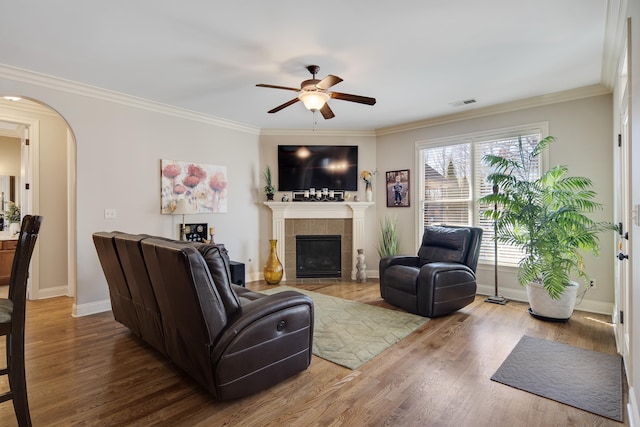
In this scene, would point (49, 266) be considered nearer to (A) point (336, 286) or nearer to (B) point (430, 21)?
(A) point (336, 286)

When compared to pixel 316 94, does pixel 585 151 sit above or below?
below

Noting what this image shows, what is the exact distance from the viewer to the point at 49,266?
4492 mm

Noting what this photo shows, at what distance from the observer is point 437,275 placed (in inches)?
138

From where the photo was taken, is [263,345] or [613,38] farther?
[613,38]

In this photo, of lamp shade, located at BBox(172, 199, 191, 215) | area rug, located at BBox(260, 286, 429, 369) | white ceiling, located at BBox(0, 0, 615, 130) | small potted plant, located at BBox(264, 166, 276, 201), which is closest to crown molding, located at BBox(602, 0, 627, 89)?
white ceiling, located at BBox(0, 0, 615, 130)

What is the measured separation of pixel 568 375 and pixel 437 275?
1.37m

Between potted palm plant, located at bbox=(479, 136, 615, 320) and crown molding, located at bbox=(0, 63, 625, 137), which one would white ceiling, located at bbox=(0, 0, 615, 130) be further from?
potted palm plant, located at bbox=(479, 136, 615, 320)

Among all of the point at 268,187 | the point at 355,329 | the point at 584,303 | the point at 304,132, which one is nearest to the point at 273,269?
the point at 268,187

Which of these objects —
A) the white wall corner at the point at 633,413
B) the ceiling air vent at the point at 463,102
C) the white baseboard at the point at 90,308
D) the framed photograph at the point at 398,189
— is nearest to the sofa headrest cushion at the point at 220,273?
the white wall corner at the point at 633,413

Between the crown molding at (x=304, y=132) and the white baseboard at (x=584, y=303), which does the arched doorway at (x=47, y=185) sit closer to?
the crown molding at (x=304, y=132)

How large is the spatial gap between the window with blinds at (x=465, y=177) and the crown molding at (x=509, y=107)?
29cm

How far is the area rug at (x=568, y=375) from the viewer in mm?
2039

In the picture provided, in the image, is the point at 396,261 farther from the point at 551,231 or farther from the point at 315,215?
the point at 315,215

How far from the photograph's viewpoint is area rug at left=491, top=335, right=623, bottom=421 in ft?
6.69
